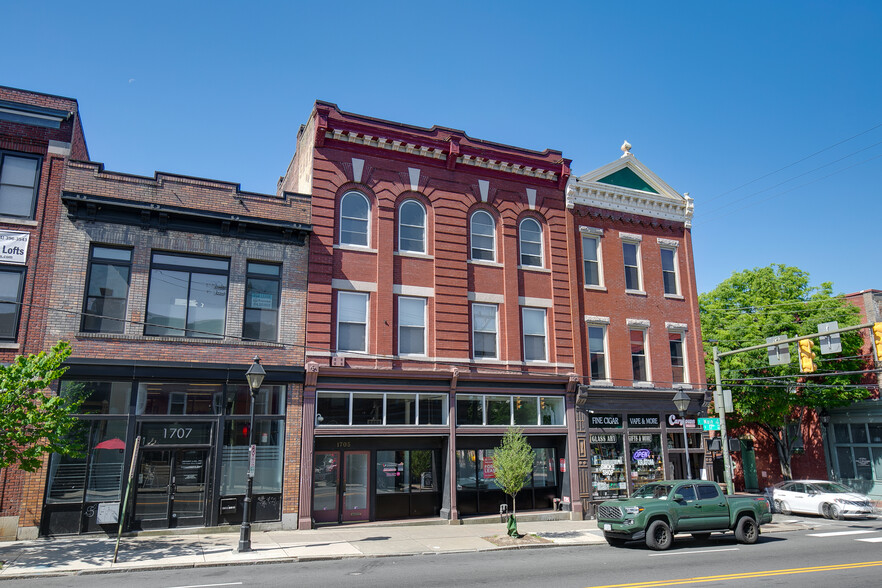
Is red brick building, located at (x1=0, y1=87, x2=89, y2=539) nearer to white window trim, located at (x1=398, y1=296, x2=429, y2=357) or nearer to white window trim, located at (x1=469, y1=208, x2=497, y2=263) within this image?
white window trim, located at (x1=398, y1=296, x2=429, y2=357)

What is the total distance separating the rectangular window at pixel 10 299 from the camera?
16.4 m

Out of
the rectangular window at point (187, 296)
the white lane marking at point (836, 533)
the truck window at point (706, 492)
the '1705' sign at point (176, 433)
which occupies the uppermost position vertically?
the rectangular window at point (187, 296)

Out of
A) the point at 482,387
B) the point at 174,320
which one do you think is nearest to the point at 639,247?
the point at 482,387

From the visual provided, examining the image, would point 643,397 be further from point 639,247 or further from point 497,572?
point 497,572

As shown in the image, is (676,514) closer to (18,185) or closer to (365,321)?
(365,321)

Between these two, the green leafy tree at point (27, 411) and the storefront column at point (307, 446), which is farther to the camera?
the storefront column at point (307, 446)

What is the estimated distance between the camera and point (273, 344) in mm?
18781

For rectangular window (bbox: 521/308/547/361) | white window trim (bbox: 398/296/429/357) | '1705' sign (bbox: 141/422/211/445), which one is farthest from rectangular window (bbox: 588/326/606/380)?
'1705' sign (bbox: 141/422/211/445)

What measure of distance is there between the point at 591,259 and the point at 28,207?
19.4 m

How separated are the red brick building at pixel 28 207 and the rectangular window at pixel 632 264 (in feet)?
67.1

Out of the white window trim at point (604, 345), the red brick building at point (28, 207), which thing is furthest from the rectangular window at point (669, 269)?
the red brick building at point (28, 207)

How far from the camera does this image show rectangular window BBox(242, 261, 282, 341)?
62.5 ft

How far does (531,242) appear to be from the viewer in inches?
949

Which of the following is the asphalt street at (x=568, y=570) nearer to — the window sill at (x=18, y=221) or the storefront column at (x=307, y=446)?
the storefront column at (x=307, y=446)
